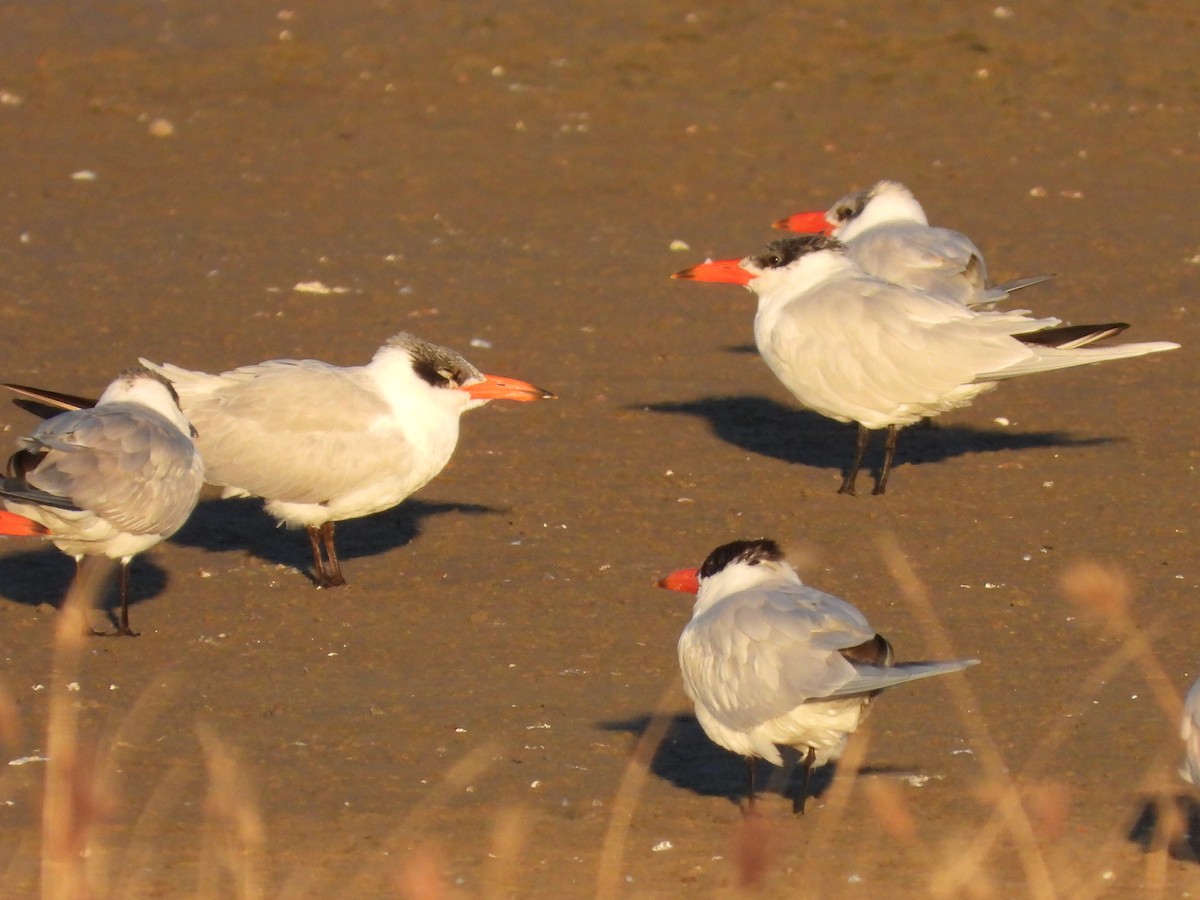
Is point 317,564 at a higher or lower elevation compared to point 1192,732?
lower

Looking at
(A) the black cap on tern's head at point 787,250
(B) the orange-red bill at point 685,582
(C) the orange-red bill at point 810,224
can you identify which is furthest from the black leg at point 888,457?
(B) the orange-red bill at point 685,582

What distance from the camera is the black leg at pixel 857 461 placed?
26.3 ft

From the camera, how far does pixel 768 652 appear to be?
477 cm

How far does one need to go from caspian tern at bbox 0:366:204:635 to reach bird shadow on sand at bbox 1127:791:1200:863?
3072mm

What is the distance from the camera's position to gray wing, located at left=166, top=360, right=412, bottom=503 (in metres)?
6.89

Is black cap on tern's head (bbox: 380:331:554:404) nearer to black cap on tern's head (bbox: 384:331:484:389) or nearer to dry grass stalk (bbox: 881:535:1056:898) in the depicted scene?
black cap on tern's head (bbox: 384:331:484:389)

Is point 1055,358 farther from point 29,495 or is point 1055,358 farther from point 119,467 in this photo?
→ point 29,495

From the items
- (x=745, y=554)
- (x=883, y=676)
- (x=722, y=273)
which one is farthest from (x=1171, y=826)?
(x=722, y=273)

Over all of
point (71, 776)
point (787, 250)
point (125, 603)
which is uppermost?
point (71, 776)

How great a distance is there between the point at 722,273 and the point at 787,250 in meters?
0.32

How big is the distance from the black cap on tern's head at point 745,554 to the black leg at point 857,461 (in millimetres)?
2870

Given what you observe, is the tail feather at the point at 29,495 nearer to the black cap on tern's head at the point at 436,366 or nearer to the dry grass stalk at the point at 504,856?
the black cap on tern's head at the point at 436,366

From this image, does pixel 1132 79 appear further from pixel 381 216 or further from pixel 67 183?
pixel 67 183

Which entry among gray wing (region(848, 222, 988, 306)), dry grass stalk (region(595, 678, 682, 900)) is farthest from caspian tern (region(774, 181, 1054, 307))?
dry grass stalk (region(595, 678, 682, 900))
